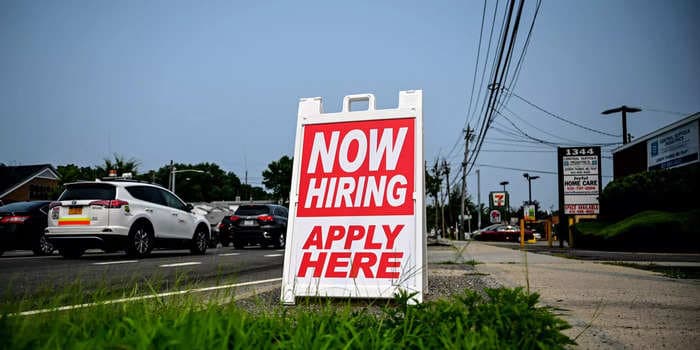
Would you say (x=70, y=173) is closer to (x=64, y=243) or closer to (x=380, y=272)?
(x=64, y=243)

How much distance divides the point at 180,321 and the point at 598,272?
631 cm

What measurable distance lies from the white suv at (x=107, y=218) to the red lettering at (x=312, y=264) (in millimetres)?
7872

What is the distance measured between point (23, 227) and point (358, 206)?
12.1 meters

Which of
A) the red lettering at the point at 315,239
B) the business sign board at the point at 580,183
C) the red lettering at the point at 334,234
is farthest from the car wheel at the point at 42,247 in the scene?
the business sign board at the point at 580,183

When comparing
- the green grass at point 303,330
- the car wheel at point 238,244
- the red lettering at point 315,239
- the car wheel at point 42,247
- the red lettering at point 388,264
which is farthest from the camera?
the car wheel at point 238,244

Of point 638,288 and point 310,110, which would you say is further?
point 638,288

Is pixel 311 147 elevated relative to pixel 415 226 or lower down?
elevated

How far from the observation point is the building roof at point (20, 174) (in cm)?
5134

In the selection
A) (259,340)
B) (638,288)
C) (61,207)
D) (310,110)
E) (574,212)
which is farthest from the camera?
(574,212)

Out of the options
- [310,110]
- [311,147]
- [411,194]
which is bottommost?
[411,194]

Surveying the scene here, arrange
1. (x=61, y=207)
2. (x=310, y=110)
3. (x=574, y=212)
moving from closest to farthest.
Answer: (x=310, y=110) < (x=61, y=207) < (x=574, y=212)

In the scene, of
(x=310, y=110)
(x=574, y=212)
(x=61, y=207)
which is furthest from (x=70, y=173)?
(x=310, y=110)

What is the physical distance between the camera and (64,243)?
10.7 metres

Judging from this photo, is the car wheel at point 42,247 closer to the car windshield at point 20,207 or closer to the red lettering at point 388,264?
the car windshield at point 20,207
